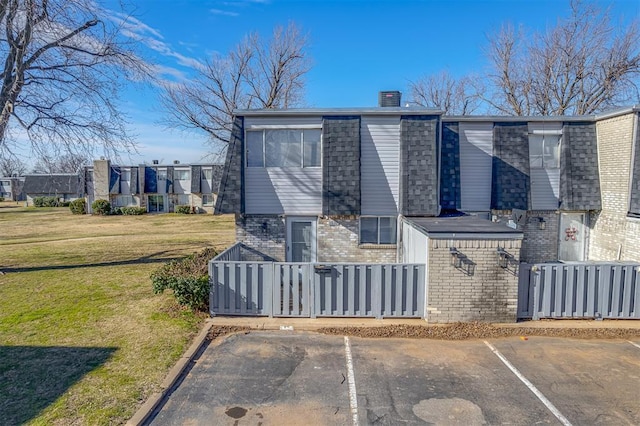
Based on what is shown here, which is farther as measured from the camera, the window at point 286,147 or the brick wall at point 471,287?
the window at point 286,147

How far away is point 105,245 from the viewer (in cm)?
→ 1988

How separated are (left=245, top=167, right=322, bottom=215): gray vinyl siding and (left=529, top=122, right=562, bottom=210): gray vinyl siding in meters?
7.18

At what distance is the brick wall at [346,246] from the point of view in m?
11.4

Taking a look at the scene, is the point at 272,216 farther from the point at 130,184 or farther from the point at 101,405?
the point at 130,184

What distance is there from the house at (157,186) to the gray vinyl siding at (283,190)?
106 feet

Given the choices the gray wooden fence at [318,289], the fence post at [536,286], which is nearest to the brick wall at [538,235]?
the fence post at [536,286]

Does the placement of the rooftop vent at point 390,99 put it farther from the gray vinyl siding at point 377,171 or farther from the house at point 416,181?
the gray vinyl siding at point 377,171

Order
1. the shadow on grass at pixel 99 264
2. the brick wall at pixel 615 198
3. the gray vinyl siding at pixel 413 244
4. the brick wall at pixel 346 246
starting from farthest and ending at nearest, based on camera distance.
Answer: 1. the shadow on grass at pixel 99 264
2. the brick wall at pixel 346 246
3. the brick wall at pixel 615 198
4. the gray vinyl siding at pixel 413 244

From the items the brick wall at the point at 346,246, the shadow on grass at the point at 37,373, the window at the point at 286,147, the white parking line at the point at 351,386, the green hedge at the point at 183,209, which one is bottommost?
the shadow on grass at the point at 37,373

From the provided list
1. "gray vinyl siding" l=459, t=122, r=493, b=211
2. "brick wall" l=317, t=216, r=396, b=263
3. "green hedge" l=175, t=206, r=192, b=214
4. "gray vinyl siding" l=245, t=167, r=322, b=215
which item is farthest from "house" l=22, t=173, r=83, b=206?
"gray vinyl siding" l=459, t=122, r=493, b=211

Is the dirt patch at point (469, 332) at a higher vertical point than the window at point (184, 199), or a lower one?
lower

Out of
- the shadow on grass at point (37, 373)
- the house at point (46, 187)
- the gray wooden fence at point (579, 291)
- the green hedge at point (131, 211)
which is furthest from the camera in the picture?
the house at point (46, 187)

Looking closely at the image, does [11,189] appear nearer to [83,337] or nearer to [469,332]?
[83,337]

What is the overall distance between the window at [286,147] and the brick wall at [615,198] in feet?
29.7
